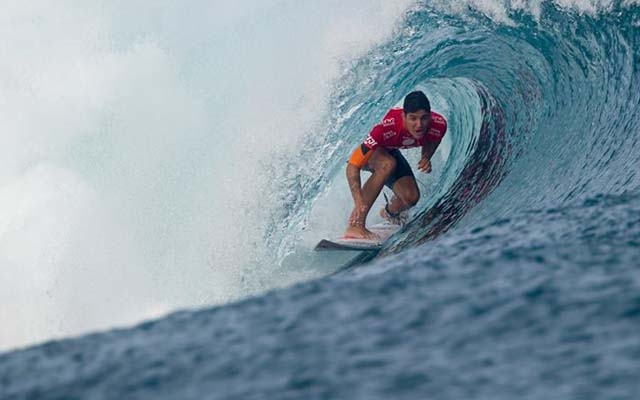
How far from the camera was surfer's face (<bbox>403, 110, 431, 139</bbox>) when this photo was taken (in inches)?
233

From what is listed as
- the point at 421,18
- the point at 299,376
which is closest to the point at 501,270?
the point at 299,376

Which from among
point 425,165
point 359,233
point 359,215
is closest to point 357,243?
point 359,233

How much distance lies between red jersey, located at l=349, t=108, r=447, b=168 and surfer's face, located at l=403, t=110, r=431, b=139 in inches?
2.8

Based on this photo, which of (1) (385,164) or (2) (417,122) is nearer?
(2) (417,122)

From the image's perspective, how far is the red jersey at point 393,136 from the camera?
6.12m

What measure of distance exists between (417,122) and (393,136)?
11.4 inches

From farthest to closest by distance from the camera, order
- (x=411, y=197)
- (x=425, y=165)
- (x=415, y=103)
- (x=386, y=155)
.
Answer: (x=411, y=197)
(x=386, y=155)
(x=425, y=165)
(x=415, y=103)

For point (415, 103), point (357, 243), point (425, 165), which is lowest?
point (357, 243)

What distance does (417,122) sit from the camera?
5.94m

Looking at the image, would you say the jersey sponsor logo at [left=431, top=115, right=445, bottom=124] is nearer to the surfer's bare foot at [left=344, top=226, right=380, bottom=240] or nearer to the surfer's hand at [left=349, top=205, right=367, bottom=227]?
the surfer's hand at [left=349, top=205, right=367, bottom=227]

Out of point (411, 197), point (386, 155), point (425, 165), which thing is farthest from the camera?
point (411, 197)

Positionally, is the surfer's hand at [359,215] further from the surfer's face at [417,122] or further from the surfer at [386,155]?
the surfer's face at [417,122]

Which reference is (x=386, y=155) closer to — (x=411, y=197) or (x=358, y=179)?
(x=358, y=179)

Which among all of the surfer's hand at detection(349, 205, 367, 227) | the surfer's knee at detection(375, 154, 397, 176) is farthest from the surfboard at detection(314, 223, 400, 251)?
the surfer's knee at detection(375, 154, 397, 176)
